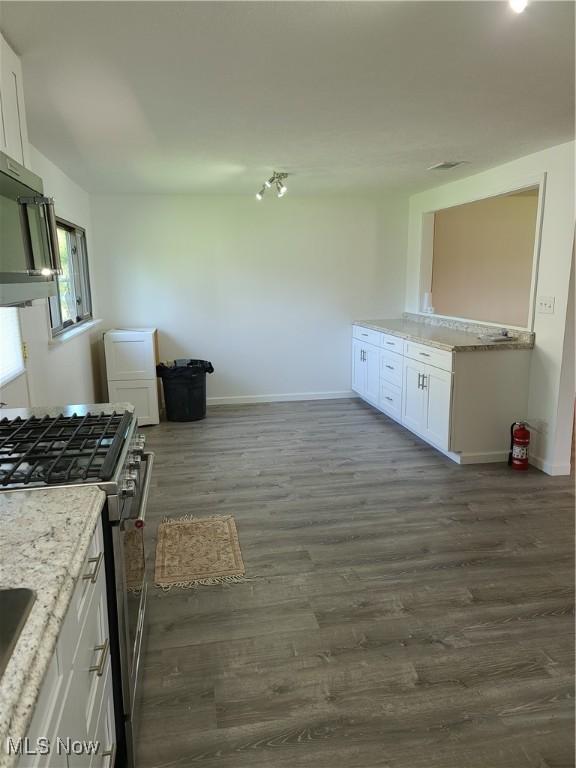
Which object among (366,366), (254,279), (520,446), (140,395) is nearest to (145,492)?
(520,446)

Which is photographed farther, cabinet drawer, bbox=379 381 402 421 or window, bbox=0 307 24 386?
cabinet drawer, bbox=379 381 402 421

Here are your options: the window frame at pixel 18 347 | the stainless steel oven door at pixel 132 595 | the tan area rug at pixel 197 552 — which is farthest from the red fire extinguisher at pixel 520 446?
the window frame at pixel 18 347

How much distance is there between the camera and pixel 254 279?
19.5ft

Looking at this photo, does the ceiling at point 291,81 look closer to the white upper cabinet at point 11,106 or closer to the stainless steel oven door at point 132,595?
the white upper cabinet at point 11,106

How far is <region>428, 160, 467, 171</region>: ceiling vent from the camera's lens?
4.11m

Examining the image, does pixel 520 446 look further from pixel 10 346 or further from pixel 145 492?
pixel 10 346

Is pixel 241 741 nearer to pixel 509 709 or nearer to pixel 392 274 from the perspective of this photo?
pixel 509 709

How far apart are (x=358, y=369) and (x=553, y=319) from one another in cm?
256

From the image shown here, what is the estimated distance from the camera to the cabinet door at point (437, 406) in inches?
161

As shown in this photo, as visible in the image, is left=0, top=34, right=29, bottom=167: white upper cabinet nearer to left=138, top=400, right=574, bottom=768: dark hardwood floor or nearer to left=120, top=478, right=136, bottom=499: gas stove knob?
left=120, top=478, right=136, bottom=499: gas stove knob

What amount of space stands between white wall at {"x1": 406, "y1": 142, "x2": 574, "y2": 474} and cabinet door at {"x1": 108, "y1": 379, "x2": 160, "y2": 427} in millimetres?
3524

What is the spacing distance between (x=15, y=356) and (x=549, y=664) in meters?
2.95
